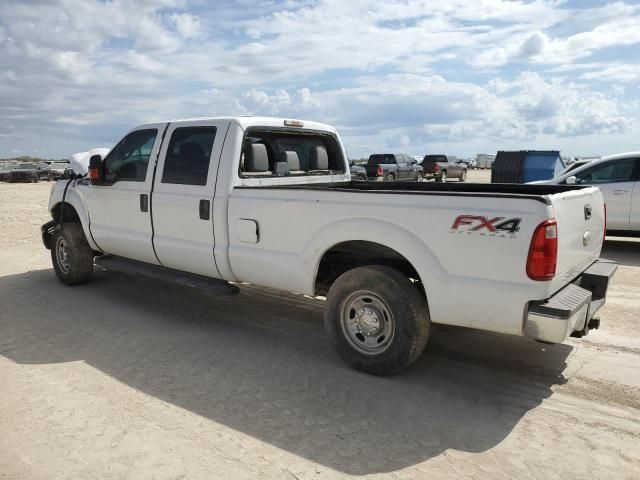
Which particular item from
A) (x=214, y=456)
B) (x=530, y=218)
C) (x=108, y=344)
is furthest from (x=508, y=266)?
(x=108, y=344)

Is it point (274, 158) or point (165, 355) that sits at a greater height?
point (274, 158)

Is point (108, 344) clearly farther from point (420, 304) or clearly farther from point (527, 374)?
point (527, 374)

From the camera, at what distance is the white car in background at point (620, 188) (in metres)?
9.19

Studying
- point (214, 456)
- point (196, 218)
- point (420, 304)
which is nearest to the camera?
point (214, 456)

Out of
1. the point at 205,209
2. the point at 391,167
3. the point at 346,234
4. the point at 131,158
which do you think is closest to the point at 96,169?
the point at 131,158

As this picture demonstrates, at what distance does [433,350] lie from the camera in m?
4.74

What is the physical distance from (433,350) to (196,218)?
2.54 metres

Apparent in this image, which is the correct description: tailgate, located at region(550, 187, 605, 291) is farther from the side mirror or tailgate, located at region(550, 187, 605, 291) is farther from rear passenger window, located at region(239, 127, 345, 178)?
the side mirror

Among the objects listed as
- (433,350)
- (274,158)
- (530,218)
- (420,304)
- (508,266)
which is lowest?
(433,350)

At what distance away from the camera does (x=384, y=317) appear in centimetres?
411

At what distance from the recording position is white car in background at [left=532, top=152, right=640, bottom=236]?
919 centimetres

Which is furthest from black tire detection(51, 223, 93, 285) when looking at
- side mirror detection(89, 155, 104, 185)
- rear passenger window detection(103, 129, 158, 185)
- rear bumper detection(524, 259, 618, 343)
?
rear bumper detection(524, 259, 618, 343)

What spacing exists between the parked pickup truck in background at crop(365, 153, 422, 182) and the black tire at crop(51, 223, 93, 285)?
21775 millimetres

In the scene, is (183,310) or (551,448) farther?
(183,310)
